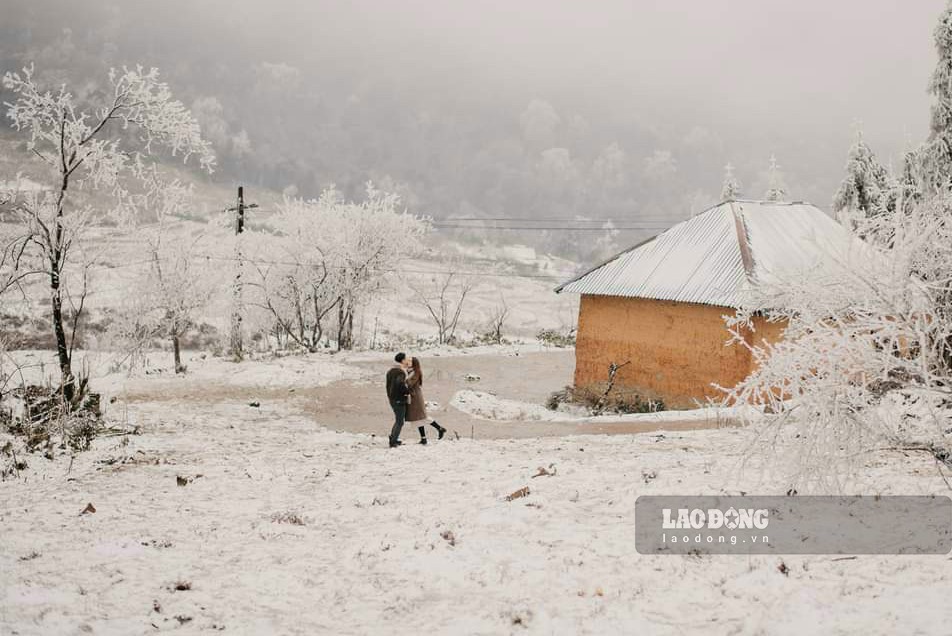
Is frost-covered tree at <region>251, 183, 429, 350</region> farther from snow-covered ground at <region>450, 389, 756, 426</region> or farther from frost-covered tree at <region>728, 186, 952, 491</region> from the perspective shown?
frost-covered tree at <region>728, 186, 952, 491</region>

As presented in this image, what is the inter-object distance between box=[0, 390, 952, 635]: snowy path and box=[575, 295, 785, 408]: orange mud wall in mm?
6947

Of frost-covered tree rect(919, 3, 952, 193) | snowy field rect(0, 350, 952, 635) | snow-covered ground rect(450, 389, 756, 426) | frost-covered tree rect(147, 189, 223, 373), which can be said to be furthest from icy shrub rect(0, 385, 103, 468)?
frost-covered tree rect(919, 3, 952, 193)

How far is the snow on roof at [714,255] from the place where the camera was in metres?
18.6

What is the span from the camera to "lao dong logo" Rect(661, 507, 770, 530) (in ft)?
25.8

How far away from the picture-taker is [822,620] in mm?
5492

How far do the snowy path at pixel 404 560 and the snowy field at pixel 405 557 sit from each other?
0.02m

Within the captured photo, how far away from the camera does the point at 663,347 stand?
1922 centimetres

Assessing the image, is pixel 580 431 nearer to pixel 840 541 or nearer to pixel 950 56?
pixel 840 541

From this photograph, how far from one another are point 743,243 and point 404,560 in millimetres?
16215

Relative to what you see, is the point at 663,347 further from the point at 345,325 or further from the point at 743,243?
the point at 345,325

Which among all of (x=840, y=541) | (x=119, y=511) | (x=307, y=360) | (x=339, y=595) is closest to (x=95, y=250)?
(x=307, y=360)

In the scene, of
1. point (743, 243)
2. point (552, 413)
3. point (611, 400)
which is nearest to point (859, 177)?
point (743, 243)

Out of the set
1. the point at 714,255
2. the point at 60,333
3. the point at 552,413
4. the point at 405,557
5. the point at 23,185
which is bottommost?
the point at 552,413

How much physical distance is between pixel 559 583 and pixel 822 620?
2368mm
